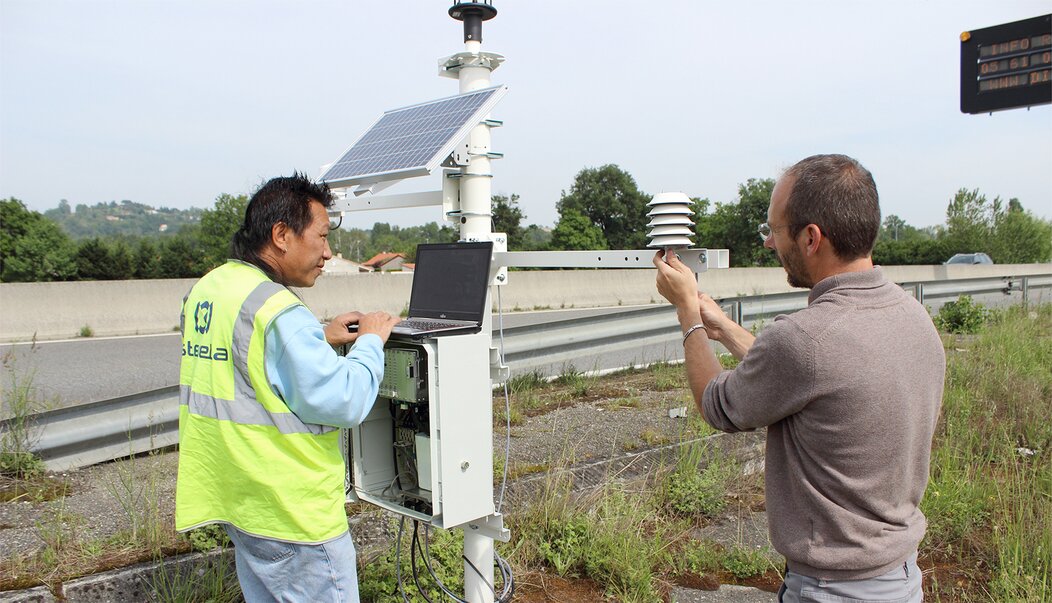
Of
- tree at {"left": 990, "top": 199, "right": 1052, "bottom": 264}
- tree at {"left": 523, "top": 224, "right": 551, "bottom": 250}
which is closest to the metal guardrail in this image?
tree at {"left": 523, "top": 224, "right": 551, "bottom": 250}

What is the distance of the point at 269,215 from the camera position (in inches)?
92.5

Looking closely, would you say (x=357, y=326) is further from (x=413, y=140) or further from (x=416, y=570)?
(x=416, y=570)

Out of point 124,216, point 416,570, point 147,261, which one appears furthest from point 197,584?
point 124,216

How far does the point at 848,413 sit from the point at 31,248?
34690mm

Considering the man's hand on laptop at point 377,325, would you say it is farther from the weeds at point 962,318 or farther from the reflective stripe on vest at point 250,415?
the weeds at point 962,318

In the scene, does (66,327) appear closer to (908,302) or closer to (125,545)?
(125,545)

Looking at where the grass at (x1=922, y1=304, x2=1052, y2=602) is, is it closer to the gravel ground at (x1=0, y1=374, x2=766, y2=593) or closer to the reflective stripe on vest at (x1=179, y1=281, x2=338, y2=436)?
the gravel ground at (x1=0, y1=374, x2=766, y2=593)

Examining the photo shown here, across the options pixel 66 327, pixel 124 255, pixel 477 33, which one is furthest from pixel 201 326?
pixel 124 255

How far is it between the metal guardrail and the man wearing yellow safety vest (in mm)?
2499

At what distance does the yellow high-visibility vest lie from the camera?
219 centimetres

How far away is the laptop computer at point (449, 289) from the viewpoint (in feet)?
9.22

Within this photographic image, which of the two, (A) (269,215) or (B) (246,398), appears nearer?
(B) (246,398)

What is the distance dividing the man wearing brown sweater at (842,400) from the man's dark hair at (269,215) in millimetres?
1468

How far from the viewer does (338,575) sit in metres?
2.31
